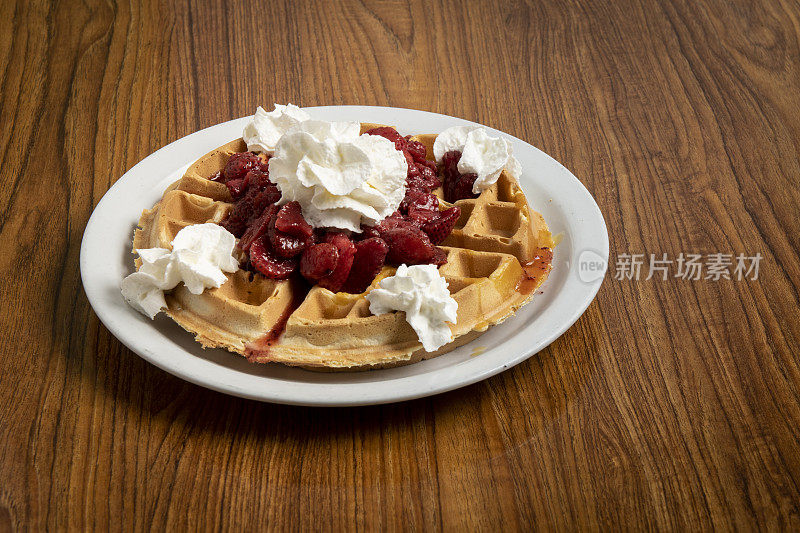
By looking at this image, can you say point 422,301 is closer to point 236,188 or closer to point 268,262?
point 268,262

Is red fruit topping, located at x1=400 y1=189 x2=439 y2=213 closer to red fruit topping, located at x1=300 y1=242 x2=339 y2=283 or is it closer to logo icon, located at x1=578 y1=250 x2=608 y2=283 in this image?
red fruit topping, located at x1=300 y1=242 x2=339 y2=283

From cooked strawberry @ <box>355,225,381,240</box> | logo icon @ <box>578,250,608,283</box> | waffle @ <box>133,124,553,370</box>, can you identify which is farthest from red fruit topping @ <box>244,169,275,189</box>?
logo icon @ <box>578,250,608,283</box>

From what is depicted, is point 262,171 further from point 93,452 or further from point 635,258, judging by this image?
point 635,258

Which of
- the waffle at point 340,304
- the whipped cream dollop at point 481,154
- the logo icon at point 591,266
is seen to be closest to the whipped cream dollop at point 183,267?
the waffle at point 340,304

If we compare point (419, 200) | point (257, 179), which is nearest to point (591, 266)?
point (419, 200)

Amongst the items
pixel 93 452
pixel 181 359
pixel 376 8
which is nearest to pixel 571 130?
pixel 376 8

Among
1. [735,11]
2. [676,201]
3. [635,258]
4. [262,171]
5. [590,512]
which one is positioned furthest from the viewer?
[735,11]
